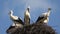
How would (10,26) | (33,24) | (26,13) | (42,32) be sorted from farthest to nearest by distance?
(26,13) → (10,26) → (33,24) → (42,32)

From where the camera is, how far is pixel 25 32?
27.1 feet

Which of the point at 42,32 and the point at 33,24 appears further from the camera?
the point at 33,24

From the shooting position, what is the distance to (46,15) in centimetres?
1178

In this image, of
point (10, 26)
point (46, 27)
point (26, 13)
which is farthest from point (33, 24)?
point (26, 13)

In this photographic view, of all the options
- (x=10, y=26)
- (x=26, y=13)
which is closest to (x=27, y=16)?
(x=26, y=13)

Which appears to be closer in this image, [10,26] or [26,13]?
[10,26]

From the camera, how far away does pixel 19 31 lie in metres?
8.31

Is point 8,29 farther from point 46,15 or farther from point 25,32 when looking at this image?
point 46,15

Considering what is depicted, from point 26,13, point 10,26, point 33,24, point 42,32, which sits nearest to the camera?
point 42,32

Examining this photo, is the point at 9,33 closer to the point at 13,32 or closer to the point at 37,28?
the point at 13,32

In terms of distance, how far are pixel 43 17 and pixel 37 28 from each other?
311cm

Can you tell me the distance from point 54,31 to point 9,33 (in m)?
1.26

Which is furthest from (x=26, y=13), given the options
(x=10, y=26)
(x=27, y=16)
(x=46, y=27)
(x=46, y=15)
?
(x=46, y=27)

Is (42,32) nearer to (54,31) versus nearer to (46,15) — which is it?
(54,31)
